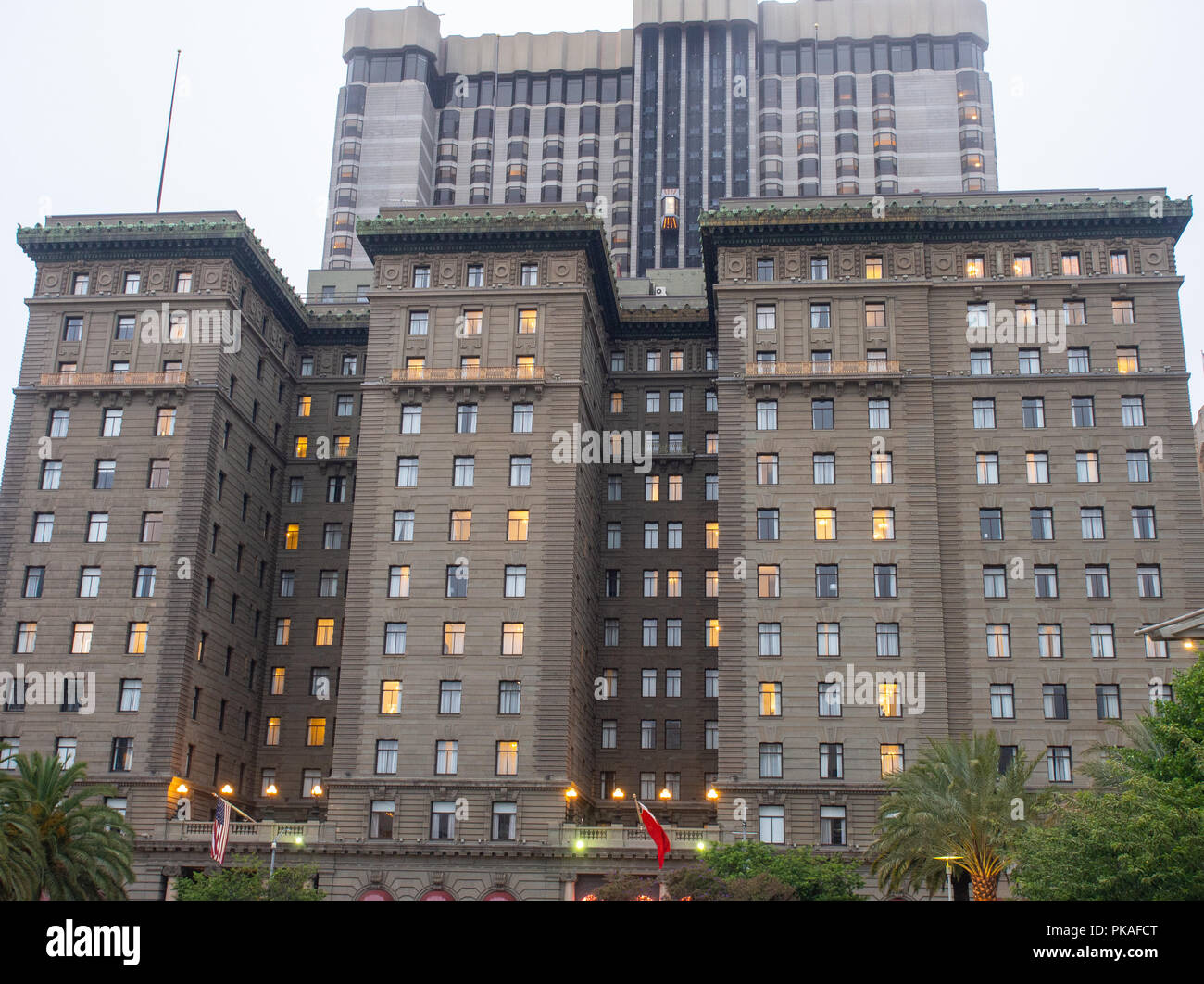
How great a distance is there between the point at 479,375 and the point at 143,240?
1005 inches

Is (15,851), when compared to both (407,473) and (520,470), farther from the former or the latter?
(520,470)

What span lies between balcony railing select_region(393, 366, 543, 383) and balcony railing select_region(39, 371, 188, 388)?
1508cm

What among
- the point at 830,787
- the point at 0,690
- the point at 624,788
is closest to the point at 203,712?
the point at 0,690

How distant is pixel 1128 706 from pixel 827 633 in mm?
17418

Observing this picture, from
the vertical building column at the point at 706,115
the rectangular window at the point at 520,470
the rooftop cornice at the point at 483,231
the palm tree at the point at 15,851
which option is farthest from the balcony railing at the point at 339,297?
the palm tree at the point at 15,851

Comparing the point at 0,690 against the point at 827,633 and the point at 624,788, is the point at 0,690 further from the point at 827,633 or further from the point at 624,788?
the point at 827,633

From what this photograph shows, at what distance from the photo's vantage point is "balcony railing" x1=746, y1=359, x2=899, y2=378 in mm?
80688

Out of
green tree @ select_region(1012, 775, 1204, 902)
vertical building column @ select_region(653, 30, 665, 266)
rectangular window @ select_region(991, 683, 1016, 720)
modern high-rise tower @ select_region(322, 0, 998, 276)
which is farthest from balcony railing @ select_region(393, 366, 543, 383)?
vertical building column @ select_region(653, 30, 665, 266)

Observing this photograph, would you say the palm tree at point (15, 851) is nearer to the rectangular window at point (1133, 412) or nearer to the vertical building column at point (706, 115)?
the rectangular window at point (1133, 412)

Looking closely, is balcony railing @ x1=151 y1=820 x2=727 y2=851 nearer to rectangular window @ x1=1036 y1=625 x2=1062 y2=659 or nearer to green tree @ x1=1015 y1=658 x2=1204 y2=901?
rectangular window @ x1=1036 y1=625 x2=1062 y2=659

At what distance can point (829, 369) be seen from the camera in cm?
8106

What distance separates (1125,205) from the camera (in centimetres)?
8162

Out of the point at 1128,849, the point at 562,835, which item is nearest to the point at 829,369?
the point at 562,835

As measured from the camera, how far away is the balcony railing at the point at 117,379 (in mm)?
85000
